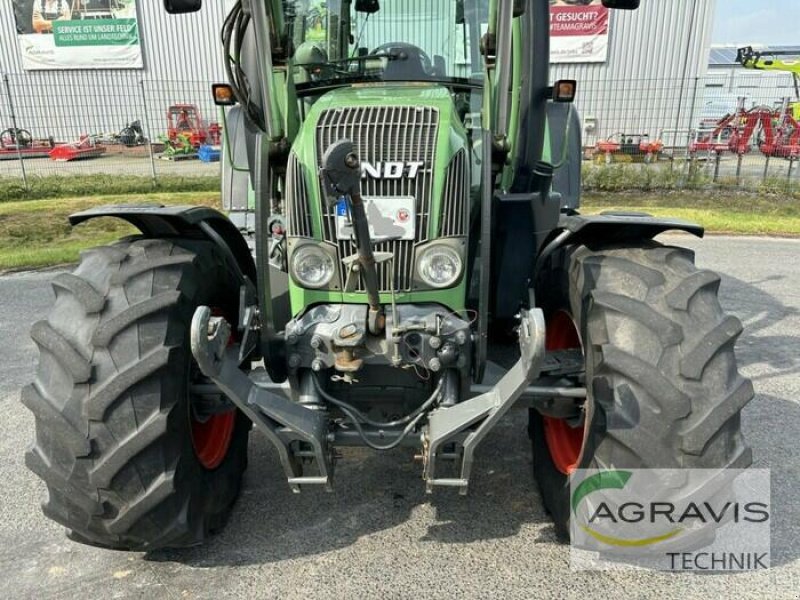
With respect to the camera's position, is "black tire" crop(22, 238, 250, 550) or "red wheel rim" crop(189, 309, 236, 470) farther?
"red wheel rim" crop(189, 309, 236, 470)

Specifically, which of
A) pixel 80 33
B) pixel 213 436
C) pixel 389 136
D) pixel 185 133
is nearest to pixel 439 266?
pixel 389 136

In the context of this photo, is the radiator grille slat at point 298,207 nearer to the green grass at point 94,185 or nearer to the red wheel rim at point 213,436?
the red wheel rim at point 213,436

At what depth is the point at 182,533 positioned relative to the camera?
2.43 metres

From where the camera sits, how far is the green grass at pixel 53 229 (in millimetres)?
7750

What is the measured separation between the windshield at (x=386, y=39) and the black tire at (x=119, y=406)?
147 centimetres

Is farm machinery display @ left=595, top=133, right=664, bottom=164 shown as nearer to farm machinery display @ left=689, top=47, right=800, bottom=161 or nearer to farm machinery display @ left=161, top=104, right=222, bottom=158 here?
farm machinery display @ left=689, top=47, right=800, bottom=161

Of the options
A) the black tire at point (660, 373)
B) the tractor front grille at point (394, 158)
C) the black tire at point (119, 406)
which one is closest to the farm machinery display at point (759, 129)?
the black tire at point (660, 373)

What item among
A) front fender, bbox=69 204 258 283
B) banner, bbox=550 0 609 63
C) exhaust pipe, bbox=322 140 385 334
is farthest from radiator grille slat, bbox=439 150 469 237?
banner, bbox=550 0 609 63

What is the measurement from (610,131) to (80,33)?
16.6m

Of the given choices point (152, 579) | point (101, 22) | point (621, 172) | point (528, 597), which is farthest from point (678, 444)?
point (101, 22)

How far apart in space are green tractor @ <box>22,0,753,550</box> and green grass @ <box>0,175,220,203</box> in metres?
10.5

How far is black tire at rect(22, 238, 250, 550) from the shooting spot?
7.40ft

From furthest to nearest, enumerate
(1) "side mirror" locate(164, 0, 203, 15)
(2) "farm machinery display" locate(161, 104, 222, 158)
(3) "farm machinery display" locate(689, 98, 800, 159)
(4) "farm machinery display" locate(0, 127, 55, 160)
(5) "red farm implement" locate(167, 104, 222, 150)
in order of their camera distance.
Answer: (2) "farm machinery display" locate(161, 104, 222, 158) → (5) "red farm implement" locate(167, 104, 222, 150) → (4) "farm machinery display" locate(0, 127, 55, 160) → (3) "farm machinery display" locate(689, 98, 800, 159) → (1) "side mirror" locate(164, 0, 203, 15)

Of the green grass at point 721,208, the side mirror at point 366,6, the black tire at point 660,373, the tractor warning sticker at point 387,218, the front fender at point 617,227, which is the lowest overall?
the green grass at point 721,208
